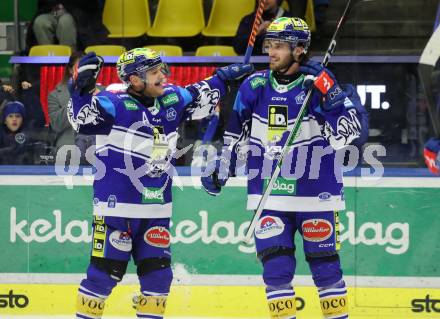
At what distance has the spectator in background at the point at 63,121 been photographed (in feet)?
23.2

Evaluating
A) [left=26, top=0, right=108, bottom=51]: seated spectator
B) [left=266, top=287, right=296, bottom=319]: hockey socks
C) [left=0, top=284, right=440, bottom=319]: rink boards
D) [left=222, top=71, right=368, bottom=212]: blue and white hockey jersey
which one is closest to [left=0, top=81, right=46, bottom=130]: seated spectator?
[left=26, top=0, right=108, bottom=51]: seated spectator

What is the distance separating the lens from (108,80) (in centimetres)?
721

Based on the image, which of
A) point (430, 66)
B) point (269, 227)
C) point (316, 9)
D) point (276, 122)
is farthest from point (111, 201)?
point (430, 66)

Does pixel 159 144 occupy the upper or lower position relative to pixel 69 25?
lower

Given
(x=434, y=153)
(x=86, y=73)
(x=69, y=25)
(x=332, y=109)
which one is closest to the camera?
(x=434, y=153)

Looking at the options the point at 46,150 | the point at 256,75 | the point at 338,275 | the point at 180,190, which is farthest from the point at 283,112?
the point at 46,150

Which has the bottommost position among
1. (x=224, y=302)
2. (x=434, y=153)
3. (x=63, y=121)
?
(x=224, y=302)

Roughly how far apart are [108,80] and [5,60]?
65 cm

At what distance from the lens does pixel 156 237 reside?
18.9ft

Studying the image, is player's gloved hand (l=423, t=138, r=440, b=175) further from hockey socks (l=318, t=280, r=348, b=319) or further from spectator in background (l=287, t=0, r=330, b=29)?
spectator in background (l=287, t=0, r=330, b=29)

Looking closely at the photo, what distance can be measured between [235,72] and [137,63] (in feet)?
1.83

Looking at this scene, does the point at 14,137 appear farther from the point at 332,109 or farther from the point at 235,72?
the point at 332,109

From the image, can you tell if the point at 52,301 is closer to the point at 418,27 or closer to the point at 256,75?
the point at 256,75

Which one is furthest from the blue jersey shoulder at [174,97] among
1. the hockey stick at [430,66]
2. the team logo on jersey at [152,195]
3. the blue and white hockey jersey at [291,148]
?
the hockey stick at [430,66]
